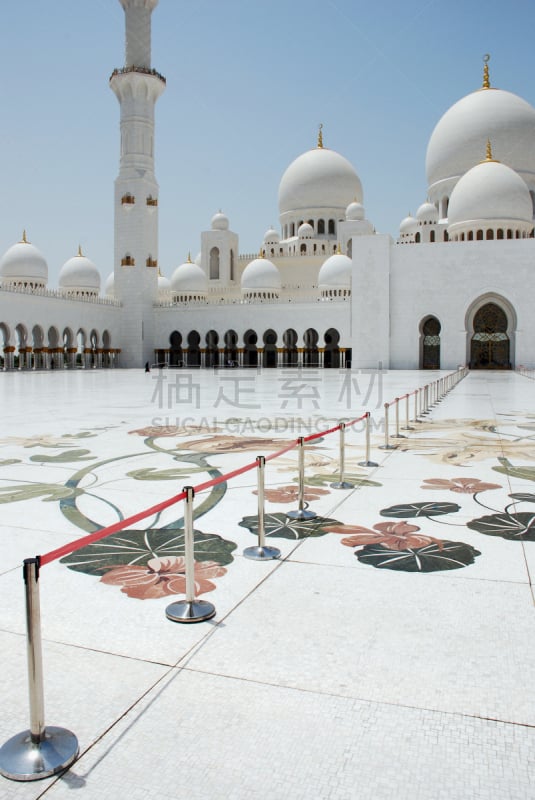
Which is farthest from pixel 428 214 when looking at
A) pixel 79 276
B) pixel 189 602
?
pixel 189 602

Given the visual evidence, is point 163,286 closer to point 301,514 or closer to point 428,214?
point 428,214

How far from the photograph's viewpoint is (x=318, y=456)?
5133 millimetres

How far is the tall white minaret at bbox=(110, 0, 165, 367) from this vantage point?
2805 centimetres

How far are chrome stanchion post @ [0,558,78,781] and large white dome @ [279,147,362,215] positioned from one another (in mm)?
35934

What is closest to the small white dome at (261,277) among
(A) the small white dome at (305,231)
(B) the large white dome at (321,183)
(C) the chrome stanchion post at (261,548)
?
(A) the small white dome at (305,231)

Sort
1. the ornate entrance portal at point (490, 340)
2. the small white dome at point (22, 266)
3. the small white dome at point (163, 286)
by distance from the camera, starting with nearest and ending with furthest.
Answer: the ornate entrance portal at point (490, 340) → the small white dome at point (22, 266) → the small white dome at point (163, 286)

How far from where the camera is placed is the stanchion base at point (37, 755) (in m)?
1.37

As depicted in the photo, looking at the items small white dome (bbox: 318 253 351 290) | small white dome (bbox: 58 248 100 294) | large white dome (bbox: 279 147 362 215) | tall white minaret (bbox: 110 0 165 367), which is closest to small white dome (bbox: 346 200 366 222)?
large white dome (bbox: 279 147 362 215)

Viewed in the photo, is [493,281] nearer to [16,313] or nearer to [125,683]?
[16,313]

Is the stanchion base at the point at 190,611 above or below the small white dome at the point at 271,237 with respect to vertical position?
below

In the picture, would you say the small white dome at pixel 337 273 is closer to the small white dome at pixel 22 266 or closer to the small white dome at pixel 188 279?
the small white dome at pixel 188 279

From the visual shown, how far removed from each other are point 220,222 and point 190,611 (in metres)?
35.4

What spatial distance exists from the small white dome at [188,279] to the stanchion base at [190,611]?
3248cm

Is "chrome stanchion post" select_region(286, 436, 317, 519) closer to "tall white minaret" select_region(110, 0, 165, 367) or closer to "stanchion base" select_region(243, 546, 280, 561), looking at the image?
"stanchion base" select_region(243, 546, 280, 561)
